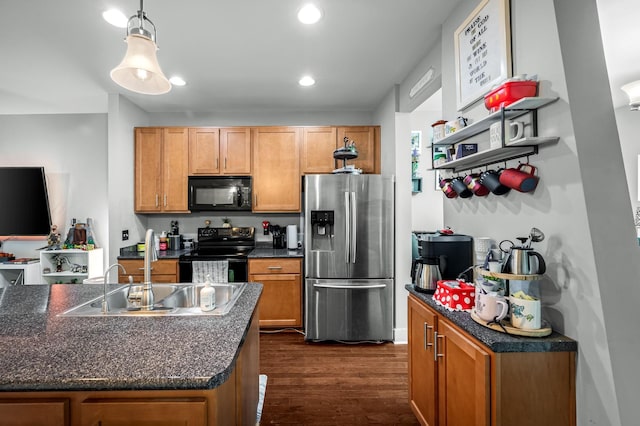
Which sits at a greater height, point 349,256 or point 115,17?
point 115,17

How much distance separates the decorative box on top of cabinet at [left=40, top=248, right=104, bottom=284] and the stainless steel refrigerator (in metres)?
2.71

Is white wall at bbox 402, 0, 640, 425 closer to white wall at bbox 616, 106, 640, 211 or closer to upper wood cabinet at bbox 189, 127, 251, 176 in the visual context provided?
white wall at bbox 616, 106, 640, 211

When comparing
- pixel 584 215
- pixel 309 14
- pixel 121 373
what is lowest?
pixel 121 373

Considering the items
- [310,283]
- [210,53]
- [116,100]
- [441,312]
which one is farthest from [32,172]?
[441,312]

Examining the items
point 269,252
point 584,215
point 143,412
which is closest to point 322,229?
point 269,252

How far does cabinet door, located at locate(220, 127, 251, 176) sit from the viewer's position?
12.0 feet

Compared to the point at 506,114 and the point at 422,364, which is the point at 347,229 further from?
the point at 506,114

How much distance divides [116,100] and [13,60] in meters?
0.82

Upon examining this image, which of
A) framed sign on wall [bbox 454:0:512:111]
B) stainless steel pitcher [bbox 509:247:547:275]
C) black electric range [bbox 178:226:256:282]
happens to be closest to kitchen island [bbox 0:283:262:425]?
stainless steel pitcher [bbox 509:247:547:275]

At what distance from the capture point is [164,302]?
1732 millimetres

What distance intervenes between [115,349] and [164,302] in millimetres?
749

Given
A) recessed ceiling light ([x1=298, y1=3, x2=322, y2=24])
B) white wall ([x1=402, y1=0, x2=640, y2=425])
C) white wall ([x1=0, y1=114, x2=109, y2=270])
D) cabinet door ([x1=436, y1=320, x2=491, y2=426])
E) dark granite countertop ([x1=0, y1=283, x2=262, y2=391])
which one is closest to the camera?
dark granite countertop ([x1=0, y1=283, x2=262, y2=391])

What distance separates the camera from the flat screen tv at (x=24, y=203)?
147 inches

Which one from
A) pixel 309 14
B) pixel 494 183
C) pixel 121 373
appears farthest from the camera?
pixel 309 14
